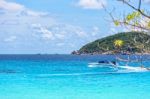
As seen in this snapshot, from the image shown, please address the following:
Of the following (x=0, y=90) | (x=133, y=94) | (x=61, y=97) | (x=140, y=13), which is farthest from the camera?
(x=0, y=90)

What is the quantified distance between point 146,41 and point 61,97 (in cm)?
2197

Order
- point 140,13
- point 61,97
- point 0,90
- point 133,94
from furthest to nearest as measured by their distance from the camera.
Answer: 1. point 0,90
2. point 133,94
3. point 61,97
4. point 140,13

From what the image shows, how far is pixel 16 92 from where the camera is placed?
2870cm

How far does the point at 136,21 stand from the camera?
14.1 ft

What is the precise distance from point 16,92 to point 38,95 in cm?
211

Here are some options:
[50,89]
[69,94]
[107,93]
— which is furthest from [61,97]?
[50,89]

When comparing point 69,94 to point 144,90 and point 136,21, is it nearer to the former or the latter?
point 144,90

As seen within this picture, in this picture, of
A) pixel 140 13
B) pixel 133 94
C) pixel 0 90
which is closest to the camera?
pixel 140 13

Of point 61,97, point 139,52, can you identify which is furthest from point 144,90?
point 139,52

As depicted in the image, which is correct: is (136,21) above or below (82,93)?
above

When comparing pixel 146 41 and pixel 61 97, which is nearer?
pixel 146 41

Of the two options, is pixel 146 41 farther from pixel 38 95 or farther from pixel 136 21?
pixel 38 95

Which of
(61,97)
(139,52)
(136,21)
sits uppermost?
(136,21)

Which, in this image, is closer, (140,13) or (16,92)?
(140,13)
